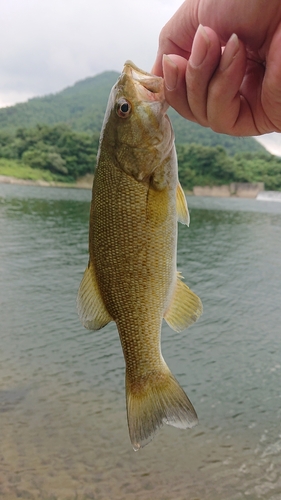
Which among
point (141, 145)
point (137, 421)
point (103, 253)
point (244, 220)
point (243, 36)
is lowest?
point (244, 220)

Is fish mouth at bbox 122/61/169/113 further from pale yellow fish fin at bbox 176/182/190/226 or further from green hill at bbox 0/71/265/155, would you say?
green hill at bbox 0/71/265/155

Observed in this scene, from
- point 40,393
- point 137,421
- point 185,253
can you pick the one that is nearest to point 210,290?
point 185,253

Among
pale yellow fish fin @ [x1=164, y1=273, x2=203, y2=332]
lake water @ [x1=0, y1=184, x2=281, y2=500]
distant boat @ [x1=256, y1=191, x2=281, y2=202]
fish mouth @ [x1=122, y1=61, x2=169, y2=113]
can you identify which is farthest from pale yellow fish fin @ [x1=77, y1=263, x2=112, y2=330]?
distant boat @ [x1=256, y1=191, x2=281, y2=202]

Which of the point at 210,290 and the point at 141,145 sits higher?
the point at 141,145

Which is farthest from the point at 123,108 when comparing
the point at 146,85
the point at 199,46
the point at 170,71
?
the point at 199,46

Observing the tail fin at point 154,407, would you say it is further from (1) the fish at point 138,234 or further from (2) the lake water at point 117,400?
(2) the lake water at point 117,400

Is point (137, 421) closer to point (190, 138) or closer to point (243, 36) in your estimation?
point (243, 36)

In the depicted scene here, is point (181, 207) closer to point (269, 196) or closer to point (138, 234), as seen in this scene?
point (138, 234)
